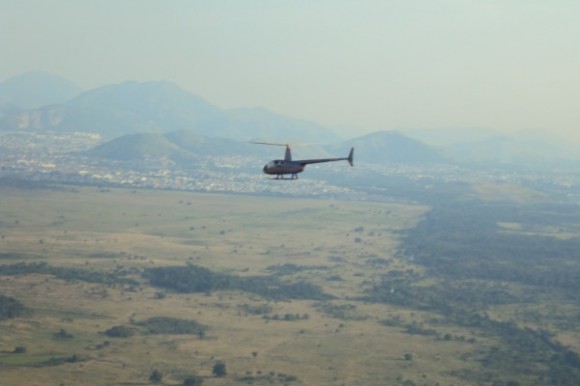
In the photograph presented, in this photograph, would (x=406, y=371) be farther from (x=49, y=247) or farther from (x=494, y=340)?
(x=49, y=247)

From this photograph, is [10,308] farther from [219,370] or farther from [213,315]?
[219,370]

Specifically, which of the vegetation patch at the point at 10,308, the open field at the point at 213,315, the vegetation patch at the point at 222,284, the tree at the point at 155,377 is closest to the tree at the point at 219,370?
the open field at the point at 213,315

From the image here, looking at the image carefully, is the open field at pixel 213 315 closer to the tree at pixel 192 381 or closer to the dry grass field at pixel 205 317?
the dry grass field at pixel 205 317

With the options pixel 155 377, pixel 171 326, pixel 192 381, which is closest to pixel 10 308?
pixel 171 326

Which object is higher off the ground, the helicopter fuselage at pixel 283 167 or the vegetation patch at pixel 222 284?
the helicopter fuselage at pixel 283 167

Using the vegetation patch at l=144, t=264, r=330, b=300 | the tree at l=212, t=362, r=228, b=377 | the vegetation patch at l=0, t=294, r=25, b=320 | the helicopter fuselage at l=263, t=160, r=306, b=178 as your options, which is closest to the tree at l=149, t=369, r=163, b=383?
the tree at l=212, t=362, r=228, b=377

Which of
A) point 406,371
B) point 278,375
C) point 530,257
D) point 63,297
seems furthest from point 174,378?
point 530,257

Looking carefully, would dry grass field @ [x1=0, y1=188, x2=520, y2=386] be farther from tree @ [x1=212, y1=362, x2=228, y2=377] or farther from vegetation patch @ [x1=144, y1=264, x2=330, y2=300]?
vegetation patch @ [x1=144, y1=264, x2=330, y2=300]
